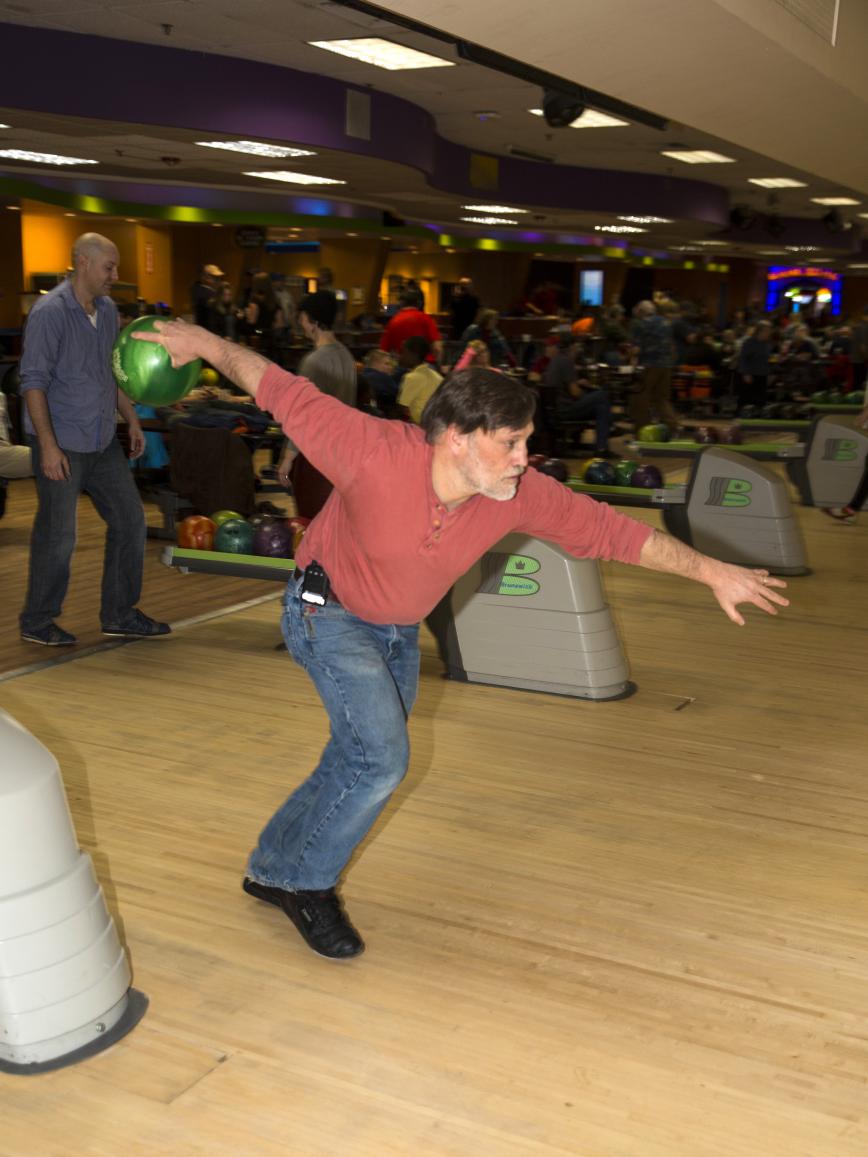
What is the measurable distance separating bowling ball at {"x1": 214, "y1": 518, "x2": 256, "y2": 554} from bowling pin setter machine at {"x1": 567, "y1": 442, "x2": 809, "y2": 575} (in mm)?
1812

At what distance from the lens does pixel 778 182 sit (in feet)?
38.4

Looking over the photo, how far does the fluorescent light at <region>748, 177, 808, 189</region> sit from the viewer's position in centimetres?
1147

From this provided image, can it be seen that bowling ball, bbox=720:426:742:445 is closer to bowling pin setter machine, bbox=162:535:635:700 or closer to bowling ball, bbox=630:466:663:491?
bowling ball, bbox=630:466:663:491

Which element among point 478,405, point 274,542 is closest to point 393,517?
point 478,405

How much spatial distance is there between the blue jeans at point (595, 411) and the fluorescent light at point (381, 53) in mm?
3391

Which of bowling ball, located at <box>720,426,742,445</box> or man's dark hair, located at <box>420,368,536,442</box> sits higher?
man's dark hair, located at <box>420,368,536,442</box>

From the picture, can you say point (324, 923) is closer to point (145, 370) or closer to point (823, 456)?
point (145, 370)

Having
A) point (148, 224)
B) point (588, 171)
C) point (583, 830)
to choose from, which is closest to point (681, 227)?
point (588, 171)

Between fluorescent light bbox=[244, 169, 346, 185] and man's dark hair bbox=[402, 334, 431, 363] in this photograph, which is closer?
man's dark hair bbox=[402, 334, 431, 363]

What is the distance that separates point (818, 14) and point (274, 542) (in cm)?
273

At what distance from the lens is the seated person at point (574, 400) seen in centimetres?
968

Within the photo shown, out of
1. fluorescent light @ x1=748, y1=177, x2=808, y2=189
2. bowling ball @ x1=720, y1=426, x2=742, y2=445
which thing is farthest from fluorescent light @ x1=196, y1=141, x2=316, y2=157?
fluorescent light @ x1=748, y1=177, x2=808, y2=189

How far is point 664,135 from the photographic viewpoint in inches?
356

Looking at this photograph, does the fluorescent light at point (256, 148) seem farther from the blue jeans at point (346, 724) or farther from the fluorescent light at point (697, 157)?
the blue jeans at point (346, 724)
